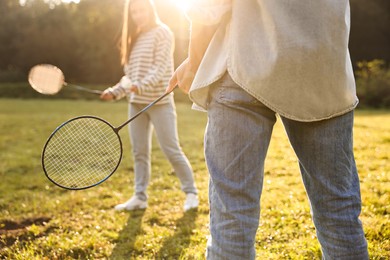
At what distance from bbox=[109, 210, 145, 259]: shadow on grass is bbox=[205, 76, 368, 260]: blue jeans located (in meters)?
1.63

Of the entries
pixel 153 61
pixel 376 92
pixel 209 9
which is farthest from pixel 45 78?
pixel 376 92

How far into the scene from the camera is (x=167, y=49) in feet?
14.0

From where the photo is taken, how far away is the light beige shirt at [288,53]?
5.44ft

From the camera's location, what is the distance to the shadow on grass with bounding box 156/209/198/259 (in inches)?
130

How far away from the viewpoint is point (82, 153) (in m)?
3.30

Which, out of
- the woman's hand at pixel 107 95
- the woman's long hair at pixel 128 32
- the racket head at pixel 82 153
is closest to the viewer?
the racket head at pixel 82 153

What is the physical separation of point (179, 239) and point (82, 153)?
39.9 inches

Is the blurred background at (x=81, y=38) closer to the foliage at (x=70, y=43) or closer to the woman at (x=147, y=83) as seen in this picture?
the foliage at (x=70, y=43)

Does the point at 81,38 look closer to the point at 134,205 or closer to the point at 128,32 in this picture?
the point at 128,32

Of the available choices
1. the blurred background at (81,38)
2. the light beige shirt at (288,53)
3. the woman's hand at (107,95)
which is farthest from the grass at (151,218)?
the blurred background at (81,38)

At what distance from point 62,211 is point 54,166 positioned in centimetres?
173

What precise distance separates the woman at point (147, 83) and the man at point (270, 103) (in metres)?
2.25

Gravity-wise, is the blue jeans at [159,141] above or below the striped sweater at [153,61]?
below

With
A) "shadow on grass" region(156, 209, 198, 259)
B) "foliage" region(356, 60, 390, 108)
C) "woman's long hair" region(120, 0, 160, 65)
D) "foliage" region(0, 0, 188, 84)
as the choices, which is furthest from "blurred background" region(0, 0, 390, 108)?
"shadow on grass" region(156, 209, 198, 259)
